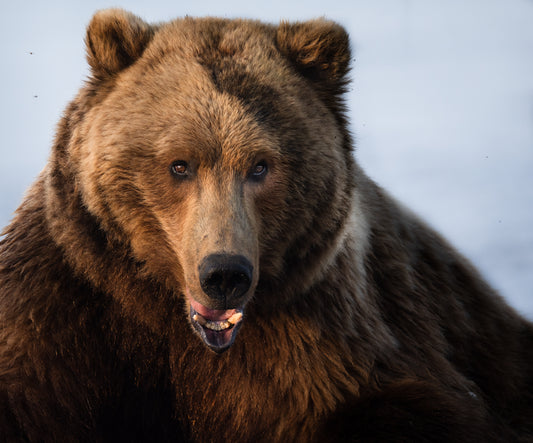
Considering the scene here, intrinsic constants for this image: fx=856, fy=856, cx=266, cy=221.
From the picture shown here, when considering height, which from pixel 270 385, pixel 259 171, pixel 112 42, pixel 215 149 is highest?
pixel 112 42

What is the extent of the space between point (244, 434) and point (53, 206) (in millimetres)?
1819

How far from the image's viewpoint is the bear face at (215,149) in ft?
15.4

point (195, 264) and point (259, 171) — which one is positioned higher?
point (259, 171)

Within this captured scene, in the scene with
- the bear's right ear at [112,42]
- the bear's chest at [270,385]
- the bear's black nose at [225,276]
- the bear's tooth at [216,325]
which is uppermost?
the bear's right ear at [112,42]

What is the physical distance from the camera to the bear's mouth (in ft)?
15.4

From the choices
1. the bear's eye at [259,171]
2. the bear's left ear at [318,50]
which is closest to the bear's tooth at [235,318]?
the bear's eye at [259,171]

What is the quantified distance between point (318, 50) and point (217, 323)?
178cm

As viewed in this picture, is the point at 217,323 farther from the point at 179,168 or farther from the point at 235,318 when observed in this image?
the point at 179,168

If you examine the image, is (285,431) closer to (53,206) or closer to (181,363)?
(181,363)

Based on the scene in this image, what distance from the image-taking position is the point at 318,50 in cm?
522

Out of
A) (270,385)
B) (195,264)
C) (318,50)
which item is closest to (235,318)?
(195,264)

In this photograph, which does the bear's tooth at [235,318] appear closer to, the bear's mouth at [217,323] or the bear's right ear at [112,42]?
the bear's mouth at [217,323]

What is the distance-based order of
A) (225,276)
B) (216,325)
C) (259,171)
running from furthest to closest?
(259,171) < (216,325) < (225,276)

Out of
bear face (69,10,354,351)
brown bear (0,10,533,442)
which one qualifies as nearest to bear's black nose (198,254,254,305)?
bear face (69,10,354,351)
